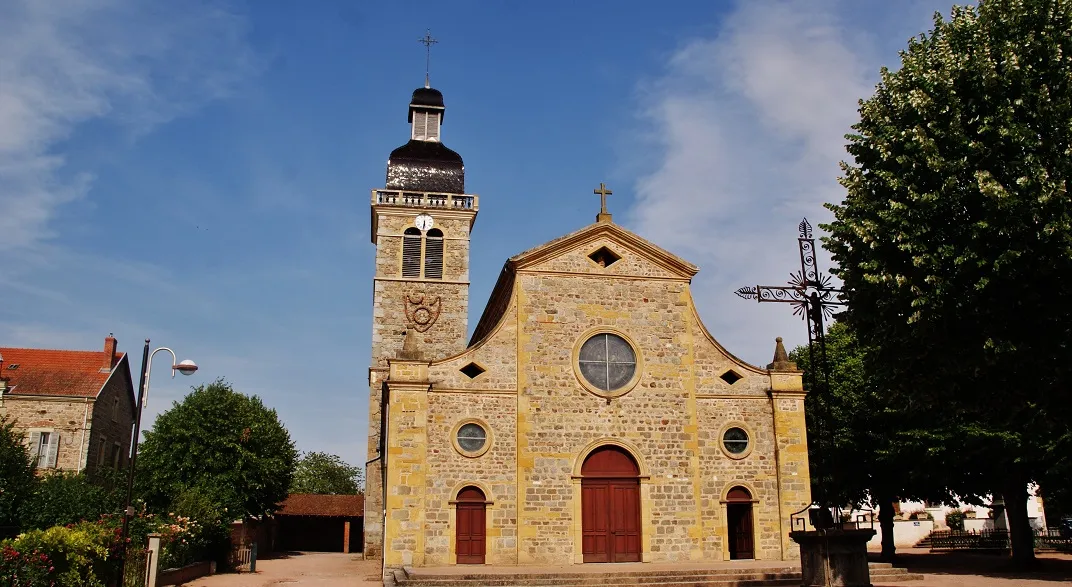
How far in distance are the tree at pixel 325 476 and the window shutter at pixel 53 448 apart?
5886 centimetres

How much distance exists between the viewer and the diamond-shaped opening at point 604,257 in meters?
23.3

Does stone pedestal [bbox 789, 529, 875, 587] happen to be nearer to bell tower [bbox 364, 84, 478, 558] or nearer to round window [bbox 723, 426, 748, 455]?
round window [bbox 723, 426, 748, 455]

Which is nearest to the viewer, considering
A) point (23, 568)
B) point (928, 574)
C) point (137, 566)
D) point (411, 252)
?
point (23, 568)

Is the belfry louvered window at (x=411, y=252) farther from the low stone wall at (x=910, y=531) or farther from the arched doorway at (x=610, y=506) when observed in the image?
the low stone wall at (x=910, y=531)

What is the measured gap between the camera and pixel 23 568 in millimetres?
13695

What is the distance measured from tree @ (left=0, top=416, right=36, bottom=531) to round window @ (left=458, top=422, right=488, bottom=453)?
12.4m

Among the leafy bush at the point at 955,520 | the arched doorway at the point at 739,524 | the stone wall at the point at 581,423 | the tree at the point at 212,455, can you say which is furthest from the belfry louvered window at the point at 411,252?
the leafy bush at the point at 955,520

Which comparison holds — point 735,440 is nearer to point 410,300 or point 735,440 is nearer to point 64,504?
point 410,300

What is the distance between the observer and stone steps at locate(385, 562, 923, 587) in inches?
700

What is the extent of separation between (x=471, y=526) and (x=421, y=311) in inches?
627

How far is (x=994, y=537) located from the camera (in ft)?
104

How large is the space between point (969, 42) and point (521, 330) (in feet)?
42.5

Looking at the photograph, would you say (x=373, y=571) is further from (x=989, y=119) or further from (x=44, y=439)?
(x=989, y=119)

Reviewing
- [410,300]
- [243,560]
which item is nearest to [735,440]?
[410,300]
